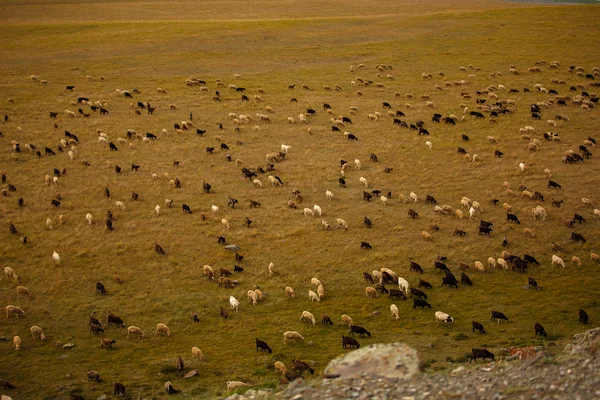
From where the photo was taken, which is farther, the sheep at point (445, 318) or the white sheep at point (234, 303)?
the white sheep at point (234, 303)

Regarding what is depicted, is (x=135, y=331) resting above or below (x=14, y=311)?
below

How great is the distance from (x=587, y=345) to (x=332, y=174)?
23692 millimetres

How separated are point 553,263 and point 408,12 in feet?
235

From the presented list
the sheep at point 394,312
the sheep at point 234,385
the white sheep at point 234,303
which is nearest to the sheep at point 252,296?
the white sheep at point 234,303

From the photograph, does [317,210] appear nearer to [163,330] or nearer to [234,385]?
[163,330]

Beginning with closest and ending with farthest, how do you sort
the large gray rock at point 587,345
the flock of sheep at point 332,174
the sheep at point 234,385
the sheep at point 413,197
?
the large gray rock at point 587,345 → the sheep at point 234,385 → the flock of sheep at point 332,174 → the sheep at point 413,197

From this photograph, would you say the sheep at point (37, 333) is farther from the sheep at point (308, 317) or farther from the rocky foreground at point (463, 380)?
the rocky foreground at point (463, 380)

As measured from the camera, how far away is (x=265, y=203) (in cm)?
3600

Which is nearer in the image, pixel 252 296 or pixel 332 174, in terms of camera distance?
pixel 252 296

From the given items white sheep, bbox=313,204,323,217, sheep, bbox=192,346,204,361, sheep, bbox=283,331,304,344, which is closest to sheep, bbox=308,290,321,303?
sheep, bbox=283,331,304,344

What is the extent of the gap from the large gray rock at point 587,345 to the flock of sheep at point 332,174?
10.2 ft

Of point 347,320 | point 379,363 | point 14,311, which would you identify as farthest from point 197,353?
point 14,311

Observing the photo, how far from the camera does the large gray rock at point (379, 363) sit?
1694 cm

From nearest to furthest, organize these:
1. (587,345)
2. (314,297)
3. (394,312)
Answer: (587,345) → (394,312) → (314,297)
